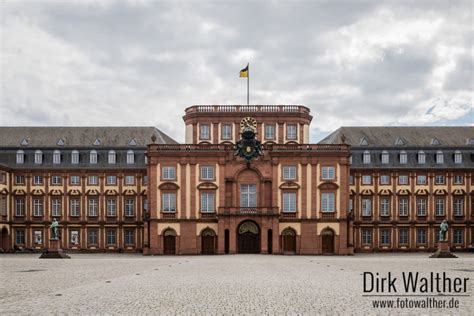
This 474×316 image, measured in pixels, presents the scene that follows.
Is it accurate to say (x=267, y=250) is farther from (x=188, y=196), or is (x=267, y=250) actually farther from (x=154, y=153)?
(x=154, y=153)

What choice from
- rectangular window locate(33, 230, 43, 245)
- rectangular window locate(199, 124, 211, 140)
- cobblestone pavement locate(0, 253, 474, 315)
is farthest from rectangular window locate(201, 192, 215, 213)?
cobblestone pavement locate(0, 253, 474, 315)

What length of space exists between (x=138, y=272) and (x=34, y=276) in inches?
223

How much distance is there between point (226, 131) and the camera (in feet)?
249

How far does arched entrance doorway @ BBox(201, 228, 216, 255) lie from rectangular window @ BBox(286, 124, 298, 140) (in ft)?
43.8

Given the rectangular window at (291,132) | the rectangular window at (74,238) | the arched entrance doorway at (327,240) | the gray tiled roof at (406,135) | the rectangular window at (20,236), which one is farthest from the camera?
the gray tiled roof at (406,135)

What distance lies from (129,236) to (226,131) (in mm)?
16929

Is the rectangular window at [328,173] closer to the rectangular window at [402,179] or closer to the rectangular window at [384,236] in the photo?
the rectangular window at [402,179]

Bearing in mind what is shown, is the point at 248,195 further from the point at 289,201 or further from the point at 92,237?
the point at 92,237

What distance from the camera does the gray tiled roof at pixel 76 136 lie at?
82125 mm

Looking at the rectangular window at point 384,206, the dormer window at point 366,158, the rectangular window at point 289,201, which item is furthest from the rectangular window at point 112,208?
the rectangular window at point 384,206

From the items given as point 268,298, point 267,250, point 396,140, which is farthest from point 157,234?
point 268,298

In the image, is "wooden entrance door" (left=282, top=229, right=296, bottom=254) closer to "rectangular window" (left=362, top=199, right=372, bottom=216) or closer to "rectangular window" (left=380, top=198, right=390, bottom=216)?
"rectangular window" (left=362, top=199, right=372, bottom=216)

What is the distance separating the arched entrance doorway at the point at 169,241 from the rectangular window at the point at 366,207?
2297 cm

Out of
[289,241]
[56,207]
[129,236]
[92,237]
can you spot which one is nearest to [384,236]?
[289,241]
